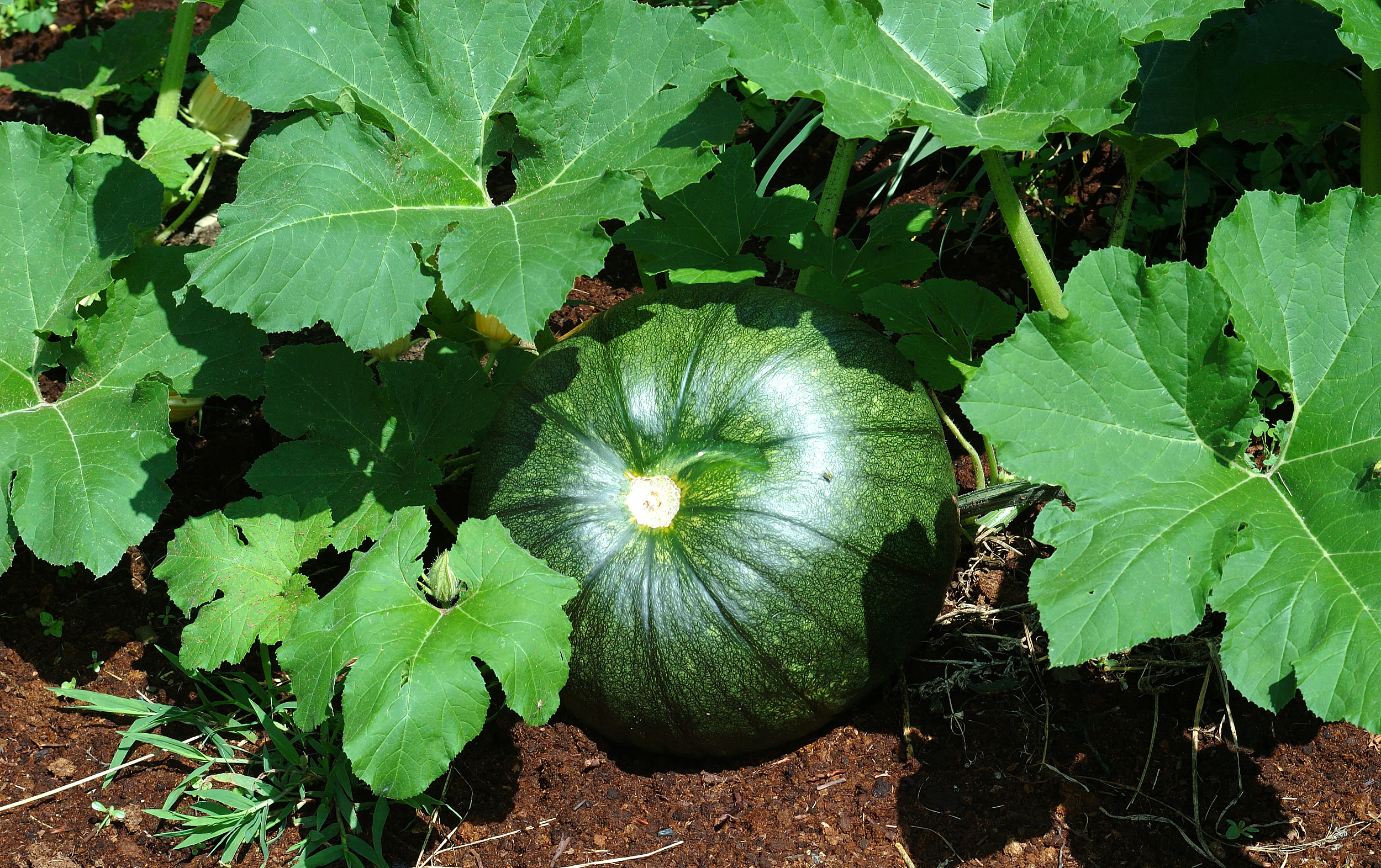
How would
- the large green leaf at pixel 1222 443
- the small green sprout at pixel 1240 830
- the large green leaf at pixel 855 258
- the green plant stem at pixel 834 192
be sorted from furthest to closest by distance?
the green plant stem at pixel 834 192, the large green leaf at pixel 855 258, the small green sprout at pixel 1240 830, the large green leaf at pixel 1222 443

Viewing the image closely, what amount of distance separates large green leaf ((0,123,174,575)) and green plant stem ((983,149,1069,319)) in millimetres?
2273

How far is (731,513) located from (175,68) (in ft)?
9.45

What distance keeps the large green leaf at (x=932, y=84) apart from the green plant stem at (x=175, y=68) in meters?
2.47

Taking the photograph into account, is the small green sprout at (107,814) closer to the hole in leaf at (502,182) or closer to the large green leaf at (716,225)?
the large green leaf at (716,225)

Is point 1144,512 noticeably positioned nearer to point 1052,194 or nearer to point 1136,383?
point 1136,383

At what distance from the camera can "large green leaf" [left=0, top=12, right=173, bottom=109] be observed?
13.8 feet

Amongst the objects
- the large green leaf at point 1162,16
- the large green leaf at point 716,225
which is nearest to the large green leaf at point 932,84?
the large green leaf at point 1162,16

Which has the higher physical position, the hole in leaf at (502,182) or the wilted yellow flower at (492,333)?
the hole in leaf at (502,182)

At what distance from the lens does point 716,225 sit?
10.3 ft

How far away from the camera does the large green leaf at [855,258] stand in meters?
3.17

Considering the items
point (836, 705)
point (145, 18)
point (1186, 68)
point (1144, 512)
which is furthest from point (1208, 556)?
point (145, 18)

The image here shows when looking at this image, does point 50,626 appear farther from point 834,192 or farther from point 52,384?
point 834,192

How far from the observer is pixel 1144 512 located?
2285 millimetres

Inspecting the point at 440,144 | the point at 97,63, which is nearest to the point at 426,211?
the point at 440,144
